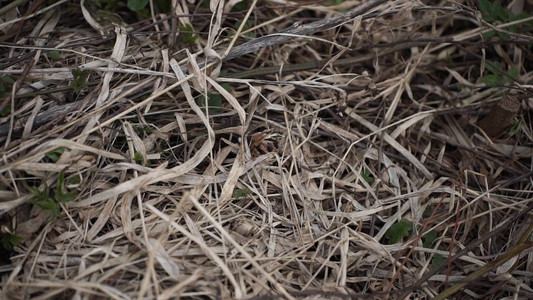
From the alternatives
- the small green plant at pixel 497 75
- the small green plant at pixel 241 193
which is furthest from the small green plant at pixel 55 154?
the small green plant at pixel 497 75

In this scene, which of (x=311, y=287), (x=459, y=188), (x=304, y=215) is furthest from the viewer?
(x=459, y=188)

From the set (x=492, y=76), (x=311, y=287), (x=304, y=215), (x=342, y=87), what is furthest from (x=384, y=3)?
(x=311, y=287)

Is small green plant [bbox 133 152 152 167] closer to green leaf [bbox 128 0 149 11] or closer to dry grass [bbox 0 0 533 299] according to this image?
dry grass [bbox 0 0 533 299]

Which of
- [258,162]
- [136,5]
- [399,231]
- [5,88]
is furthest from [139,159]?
[399,231]

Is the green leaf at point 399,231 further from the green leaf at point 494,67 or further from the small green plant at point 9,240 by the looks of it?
the small green plant at point 9,240

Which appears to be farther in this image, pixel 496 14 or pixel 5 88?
pixel 496 14

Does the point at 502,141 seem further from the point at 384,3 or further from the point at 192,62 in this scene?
the point at 192,62

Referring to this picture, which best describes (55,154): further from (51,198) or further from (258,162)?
(258,162)

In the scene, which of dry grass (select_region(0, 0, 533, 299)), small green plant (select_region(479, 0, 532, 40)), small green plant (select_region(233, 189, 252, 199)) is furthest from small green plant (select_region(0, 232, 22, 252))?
small green plant (select_region(479, 0, 532, 40))
